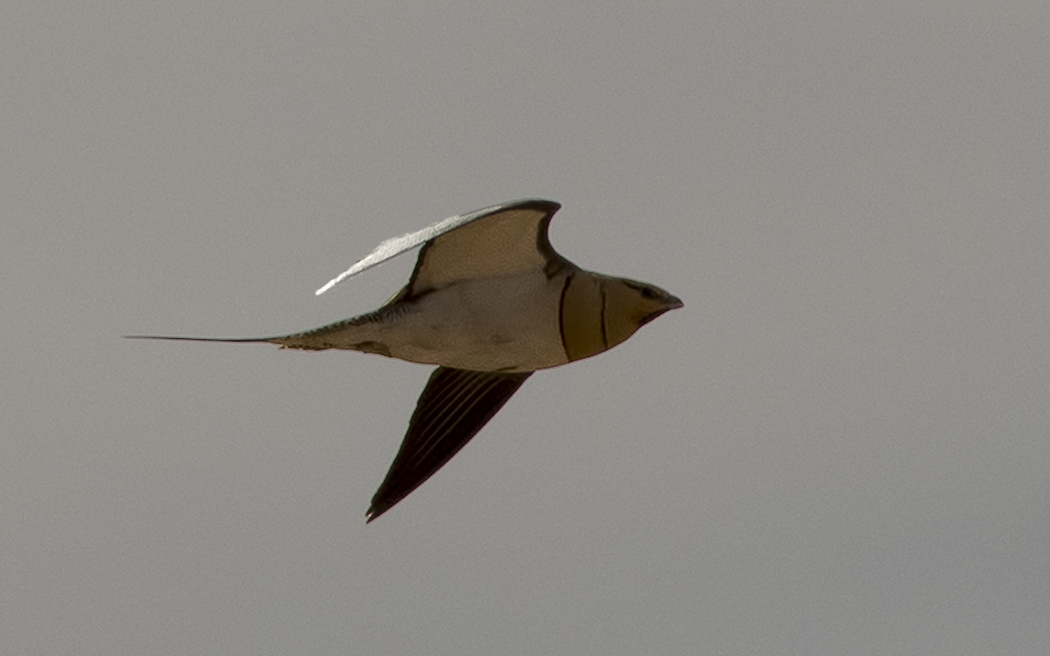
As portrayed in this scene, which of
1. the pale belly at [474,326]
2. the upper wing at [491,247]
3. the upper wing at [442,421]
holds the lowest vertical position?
the upper wing at [442,421]

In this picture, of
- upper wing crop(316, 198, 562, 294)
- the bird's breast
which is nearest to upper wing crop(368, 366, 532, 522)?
the bird's breast

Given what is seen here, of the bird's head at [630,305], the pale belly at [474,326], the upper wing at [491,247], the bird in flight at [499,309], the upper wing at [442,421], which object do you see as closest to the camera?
the upper wing at [491,247]

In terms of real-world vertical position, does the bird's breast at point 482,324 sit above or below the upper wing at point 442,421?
above

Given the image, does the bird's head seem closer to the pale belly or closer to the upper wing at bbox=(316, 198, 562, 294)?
the pale belly

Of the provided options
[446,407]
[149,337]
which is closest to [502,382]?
[446,407]

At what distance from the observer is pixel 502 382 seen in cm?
1409

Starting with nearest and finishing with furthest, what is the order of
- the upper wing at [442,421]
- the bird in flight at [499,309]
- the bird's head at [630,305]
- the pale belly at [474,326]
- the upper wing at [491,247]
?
the upper wing at [491,247] → the bird in flight at [499,309] → the pale belly at [474,326] → the bird's head at [630,305] → the upper wing at [442,421]

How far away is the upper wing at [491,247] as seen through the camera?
12070 millimetres

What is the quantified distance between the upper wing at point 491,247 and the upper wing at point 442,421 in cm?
157

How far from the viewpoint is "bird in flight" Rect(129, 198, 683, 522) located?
12.4 metres

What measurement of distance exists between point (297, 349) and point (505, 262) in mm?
1463

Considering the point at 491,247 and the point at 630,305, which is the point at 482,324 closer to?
the point at 491,247

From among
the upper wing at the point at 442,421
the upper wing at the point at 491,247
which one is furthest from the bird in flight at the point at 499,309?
the upper wing at the point at 442,421

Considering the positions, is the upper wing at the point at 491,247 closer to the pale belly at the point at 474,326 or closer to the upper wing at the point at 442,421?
the pale belly at the point at 474,326
